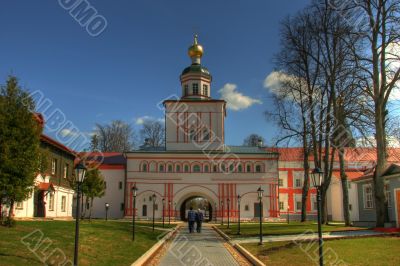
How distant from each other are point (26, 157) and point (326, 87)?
19267mm

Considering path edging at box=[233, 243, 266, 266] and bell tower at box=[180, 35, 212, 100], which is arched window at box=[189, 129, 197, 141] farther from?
path edging at box=[233, 243, 266, 266]

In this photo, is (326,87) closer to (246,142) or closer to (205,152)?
(205,152)

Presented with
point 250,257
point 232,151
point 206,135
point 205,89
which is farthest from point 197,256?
point 205,89

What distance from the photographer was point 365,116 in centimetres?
2430

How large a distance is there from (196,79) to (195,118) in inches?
202

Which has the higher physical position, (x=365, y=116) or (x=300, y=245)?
(x=365, y=116)

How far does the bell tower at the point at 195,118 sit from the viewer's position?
53781mm

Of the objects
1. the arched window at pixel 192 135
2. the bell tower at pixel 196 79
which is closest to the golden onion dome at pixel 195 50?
the bell tower at pixel 196 79

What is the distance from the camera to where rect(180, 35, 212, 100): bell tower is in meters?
54.8

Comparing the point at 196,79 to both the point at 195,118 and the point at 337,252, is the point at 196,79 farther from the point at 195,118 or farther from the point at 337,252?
the point at 337,252

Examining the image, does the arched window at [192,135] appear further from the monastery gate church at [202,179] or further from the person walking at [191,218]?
the person walking at [191,218]

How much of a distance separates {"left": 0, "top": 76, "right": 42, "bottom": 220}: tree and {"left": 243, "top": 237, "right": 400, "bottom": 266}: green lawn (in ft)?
31.5

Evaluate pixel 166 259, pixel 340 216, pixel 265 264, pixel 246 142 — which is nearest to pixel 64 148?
pixel 166 259

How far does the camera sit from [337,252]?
49.1ft
